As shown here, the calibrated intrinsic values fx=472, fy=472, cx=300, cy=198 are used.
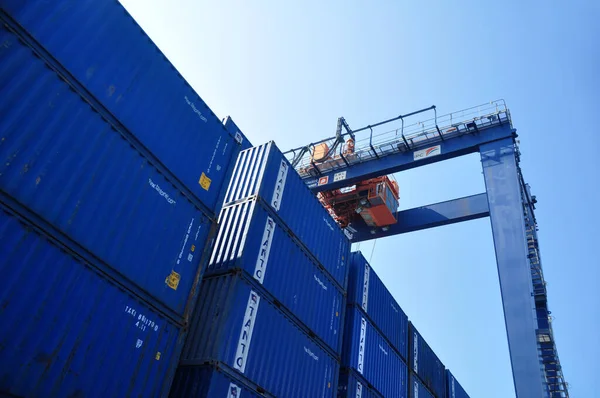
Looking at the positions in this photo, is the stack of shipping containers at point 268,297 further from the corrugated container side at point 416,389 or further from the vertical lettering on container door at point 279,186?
the corrugated container side at point 416,389

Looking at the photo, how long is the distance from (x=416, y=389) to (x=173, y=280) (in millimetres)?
12743

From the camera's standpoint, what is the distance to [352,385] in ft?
45.1

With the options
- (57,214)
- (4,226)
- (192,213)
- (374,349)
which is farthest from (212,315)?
(374,349)

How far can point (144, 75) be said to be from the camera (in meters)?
9.26

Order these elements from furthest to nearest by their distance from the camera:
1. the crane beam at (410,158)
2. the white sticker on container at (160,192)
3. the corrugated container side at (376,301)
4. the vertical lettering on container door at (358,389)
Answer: the crane beam at (410,158), the corrugated container side at (376,301), the vertical lettering on container door at (358,389), the white sticker on container at (160,192)

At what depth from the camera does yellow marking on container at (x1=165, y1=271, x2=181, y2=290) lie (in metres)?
8.96

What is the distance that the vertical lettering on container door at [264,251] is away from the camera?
35.3ft

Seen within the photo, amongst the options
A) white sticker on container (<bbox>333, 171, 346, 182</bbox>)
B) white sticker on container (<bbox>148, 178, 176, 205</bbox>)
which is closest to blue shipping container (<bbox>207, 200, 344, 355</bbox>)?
white sticker on container (<bbox>148, 178, 176, 205</bbox>)

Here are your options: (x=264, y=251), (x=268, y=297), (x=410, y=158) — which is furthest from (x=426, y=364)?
(x=264, y=251)

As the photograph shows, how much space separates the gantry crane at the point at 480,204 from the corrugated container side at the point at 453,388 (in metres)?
6.75

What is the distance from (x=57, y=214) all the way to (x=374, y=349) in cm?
1146

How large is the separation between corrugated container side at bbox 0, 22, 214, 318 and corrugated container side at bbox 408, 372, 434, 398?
457 inches

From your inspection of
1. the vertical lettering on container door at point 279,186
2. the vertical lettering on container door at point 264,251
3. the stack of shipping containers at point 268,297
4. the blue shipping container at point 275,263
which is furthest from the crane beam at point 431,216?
the vertical lettering on container door at point 264,251

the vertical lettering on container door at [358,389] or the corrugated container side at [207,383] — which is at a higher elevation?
the vertical lettering on container door at [358,389]
